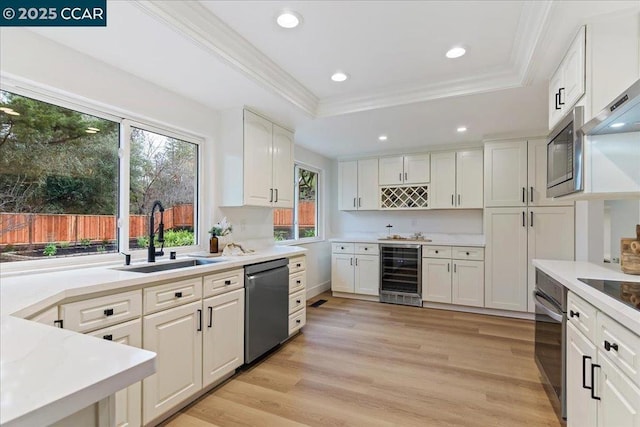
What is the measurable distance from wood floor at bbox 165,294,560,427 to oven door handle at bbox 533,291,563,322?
631mm

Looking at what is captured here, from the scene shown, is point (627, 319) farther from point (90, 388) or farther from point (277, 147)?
point (277, 147)

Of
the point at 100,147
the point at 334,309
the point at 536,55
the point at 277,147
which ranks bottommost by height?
the point at 334,309

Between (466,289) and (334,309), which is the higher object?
(466,289)

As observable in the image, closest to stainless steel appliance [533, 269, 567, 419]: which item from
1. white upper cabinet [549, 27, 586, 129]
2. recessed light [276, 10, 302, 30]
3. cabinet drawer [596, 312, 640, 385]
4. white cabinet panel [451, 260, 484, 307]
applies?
cabinet drawer [596, 312, 640, 385]

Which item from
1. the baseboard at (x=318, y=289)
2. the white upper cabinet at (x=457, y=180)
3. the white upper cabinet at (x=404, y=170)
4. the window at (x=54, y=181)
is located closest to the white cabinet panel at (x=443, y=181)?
the white upper cabinet at (x=457, y=180)

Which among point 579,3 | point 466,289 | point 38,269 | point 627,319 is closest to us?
point 627,319

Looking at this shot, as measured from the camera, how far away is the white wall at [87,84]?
1.73 m

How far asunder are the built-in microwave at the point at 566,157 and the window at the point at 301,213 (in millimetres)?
3057

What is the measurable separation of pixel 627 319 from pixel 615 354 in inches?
8.5

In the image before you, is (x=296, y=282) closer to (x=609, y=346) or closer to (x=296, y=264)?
(x=296, y=264)

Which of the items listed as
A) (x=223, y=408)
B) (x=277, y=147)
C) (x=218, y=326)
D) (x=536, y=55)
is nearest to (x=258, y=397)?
(x=223, y=408)

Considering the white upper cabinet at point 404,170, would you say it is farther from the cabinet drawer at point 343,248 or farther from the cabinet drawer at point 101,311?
the cabinet drawer at point 101,311

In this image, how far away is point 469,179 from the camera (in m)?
4.41

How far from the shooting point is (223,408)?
2.05 meters
